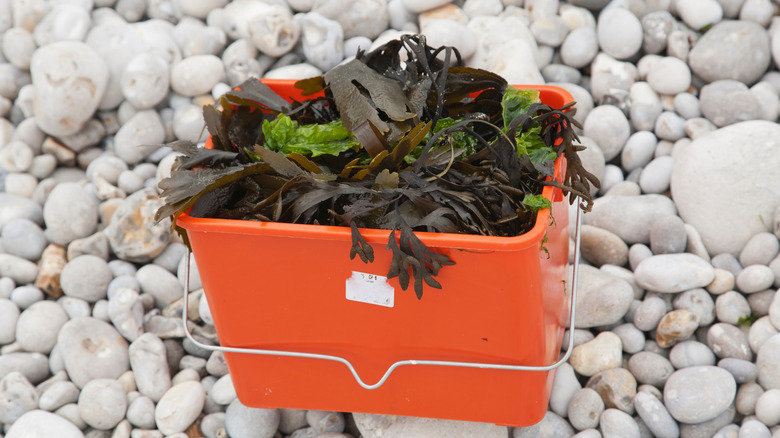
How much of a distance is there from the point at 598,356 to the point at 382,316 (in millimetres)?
549

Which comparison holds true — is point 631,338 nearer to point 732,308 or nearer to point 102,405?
point 732,308

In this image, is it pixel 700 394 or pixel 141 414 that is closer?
pixel 700 394

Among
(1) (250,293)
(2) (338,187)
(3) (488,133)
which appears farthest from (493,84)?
(1) (250,293)

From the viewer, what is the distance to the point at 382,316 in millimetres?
913

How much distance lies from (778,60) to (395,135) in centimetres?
115

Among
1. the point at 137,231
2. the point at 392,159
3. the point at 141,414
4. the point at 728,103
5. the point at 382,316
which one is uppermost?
the point at 392,159

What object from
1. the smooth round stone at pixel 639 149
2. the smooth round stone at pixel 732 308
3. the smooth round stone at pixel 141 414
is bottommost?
the smooth round stone at pixel 141 414

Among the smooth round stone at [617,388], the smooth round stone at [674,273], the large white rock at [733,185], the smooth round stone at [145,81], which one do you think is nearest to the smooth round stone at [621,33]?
the large white rock at [733,185]

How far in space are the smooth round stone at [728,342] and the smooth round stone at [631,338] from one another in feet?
0.40

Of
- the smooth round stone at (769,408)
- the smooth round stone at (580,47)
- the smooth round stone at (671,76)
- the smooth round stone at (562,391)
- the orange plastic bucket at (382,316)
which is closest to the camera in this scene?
the orange plastic bucket at (382,316)

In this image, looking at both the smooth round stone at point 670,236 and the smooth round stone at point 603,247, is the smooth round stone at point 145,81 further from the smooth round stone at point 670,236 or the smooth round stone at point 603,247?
the smooth round stone at point 670,236

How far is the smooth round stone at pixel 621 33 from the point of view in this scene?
5.57ft

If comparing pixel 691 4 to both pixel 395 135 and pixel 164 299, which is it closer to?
pixel 395 135

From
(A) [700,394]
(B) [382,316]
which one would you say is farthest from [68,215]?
(A) [700,394]
